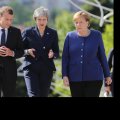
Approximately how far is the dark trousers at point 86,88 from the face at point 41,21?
2.42 feet

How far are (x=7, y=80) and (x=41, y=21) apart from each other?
769 mm

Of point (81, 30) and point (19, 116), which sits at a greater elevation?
point (81, 30)

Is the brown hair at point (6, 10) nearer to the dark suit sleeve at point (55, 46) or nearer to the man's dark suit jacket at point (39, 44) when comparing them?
the man's dark suit jacket at point (39, 44)

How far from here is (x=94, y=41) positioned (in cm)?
585

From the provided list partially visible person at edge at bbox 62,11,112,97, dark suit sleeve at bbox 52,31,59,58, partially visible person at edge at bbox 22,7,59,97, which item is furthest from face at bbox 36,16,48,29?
partially visible person at edge at bbox 62,11,112,97

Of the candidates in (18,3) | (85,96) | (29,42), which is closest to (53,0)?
(18,3)

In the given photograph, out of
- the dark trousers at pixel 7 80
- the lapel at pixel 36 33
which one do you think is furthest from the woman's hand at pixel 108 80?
the dark trousers at pixel 7 80

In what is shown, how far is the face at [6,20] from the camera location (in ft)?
19.4

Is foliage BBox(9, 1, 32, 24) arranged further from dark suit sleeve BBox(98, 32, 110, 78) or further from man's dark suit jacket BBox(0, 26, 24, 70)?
dark suit sleeve BBox(98, 32, 110, 78)

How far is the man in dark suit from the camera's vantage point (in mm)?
5863

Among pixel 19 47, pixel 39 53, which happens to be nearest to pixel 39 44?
pixel 39 53

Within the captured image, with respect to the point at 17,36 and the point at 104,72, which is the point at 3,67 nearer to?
the point at 17,36

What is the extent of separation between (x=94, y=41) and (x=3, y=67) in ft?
3.50

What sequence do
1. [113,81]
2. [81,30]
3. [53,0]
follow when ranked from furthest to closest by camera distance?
[53,0] → [113,81] → [81,30]
